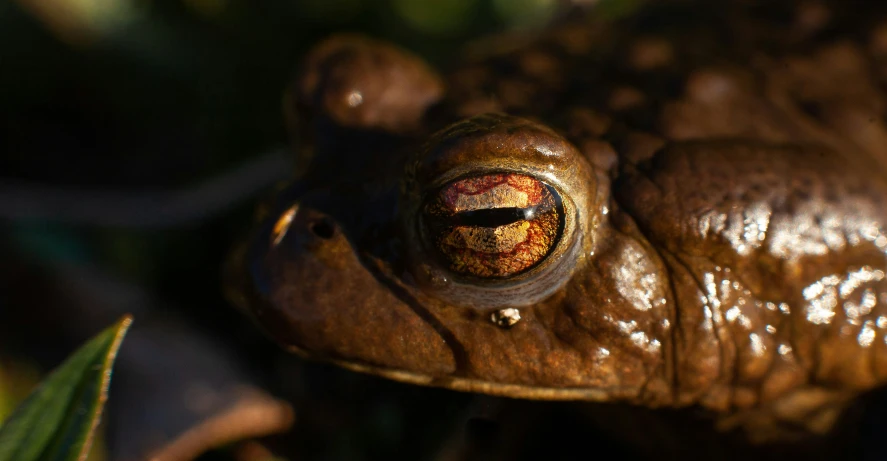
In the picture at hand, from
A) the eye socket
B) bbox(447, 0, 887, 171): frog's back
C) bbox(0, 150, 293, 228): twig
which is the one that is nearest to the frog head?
the eye socket

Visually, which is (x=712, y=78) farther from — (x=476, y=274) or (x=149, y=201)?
(x=149, y=201)

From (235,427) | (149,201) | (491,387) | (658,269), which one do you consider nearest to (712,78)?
(658,269)

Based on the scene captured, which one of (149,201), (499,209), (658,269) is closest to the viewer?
(499,209)

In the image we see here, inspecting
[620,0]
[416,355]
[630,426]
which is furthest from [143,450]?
[620,0]

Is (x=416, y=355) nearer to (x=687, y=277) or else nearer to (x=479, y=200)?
(x=479, y=200)

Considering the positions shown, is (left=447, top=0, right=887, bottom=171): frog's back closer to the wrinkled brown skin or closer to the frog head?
the wrinkled brown skin

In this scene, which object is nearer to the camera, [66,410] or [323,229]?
[66,410]
